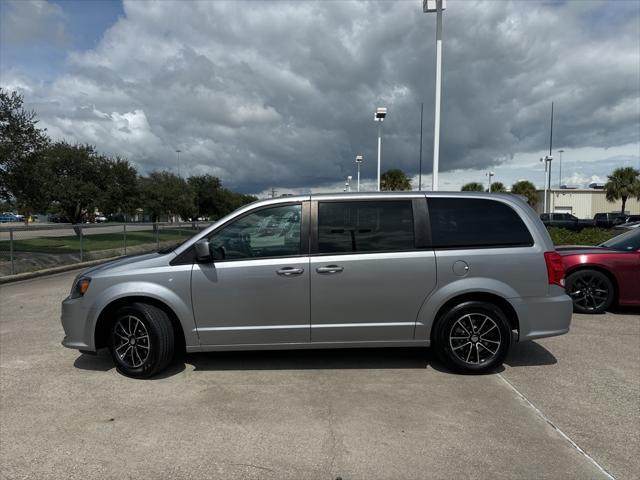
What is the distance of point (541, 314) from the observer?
4543 millimetres

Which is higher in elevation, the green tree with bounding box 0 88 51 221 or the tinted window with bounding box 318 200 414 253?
the green tree with bounding box 0 88 51 221

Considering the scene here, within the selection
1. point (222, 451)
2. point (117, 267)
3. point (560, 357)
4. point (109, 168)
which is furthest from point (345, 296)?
point (109, 168)

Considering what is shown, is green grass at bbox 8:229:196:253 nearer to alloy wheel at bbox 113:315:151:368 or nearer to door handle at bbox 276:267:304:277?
alloy wheel at bbox 113:315:151:368

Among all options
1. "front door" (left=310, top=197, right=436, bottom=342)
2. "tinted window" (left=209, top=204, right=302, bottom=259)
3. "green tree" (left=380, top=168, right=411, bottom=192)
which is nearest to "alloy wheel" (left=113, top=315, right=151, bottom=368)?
"tinted window" (left=209, top=204, right=302, bottom=259)

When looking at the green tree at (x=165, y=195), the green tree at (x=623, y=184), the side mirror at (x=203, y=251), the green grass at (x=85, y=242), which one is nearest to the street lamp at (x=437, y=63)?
the green grass at (x=85, y=242)

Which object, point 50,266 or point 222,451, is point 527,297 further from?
point 50,266

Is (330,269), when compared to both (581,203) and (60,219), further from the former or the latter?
(581,203)

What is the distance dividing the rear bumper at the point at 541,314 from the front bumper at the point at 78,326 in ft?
14.3

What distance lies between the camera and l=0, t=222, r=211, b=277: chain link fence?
11.8m

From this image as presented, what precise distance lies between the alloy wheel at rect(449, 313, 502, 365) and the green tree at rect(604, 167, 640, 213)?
184 ft

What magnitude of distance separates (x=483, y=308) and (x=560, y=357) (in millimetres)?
1517

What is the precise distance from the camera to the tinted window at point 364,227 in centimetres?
450

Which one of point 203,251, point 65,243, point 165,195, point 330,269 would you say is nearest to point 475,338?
point 330,269

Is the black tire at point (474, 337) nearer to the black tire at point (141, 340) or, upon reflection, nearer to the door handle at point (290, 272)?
the door handle at point (290, 272)
